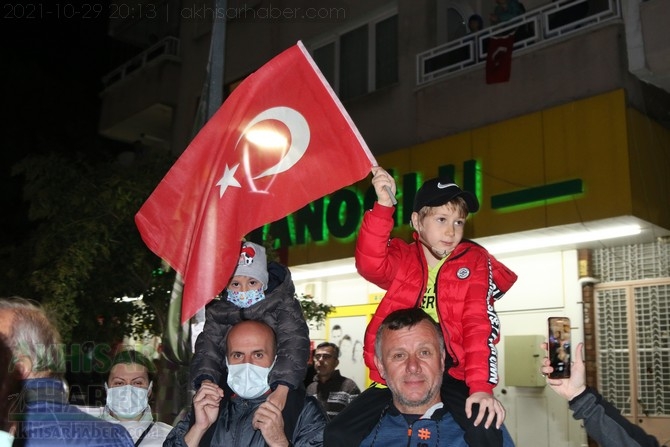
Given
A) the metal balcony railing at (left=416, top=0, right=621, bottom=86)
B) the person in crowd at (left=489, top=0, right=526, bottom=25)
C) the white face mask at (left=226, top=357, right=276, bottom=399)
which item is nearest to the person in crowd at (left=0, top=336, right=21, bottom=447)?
the white face mask at (left=226, top=357, right=276, bottom=399)

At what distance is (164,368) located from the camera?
945 cm

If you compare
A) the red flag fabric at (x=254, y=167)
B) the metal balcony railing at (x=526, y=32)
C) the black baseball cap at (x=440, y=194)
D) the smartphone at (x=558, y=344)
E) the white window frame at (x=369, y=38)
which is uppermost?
the white window frame at (x=369, y=38)

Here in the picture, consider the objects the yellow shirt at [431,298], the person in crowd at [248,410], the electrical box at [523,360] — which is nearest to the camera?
the person in crowd at [248,410]

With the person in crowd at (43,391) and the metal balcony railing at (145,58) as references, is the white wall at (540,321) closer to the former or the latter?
the person in crowd at (43,391)

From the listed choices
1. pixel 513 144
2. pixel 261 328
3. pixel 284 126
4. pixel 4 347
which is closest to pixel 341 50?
pixel 513 144

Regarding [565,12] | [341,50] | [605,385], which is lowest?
[605,385]

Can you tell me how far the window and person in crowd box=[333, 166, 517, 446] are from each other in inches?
438

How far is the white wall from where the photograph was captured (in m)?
11.9

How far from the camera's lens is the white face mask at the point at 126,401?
5.20 m

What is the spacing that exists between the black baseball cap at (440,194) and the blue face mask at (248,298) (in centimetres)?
112

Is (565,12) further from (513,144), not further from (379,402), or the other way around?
(379,402)

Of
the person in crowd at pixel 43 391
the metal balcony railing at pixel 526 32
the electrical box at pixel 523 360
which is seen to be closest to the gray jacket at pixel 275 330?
the person in crowd at pixel 43 391

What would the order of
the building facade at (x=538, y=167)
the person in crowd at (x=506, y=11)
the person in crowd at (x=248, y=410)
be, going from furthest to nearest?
the person in crowd at (x=506, y=11)
the building facade at (x=538, y=167)
the person in crowd at (x=248, y=410)

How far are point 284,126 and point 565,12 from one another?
7952 millimetres
